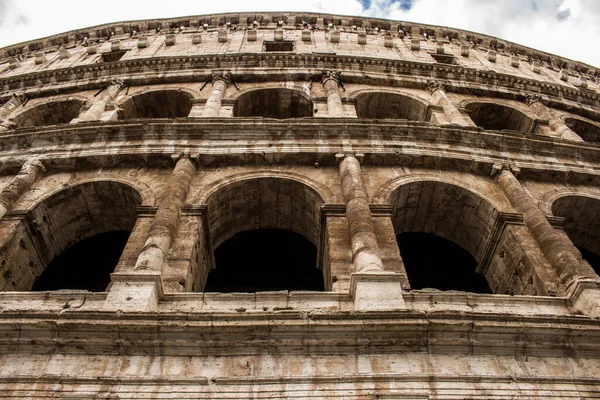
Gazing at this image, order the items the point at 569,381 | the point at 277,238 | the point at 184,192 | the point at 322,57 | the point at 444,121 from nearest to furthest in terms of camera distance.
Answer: the point at 569,381
the point at 184,192
the point at 277,238
the point at 444,121
the point at 322,57

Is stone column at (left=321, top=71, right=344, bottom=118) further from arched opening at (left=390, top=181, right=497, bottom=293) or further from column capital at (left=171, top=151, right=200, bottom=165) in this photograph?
column capital at (left=171, top=151, right=200, bottom=165)

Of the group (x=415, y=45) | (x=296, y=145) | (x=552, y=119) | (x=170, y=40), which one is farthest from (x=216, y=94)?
(x=552, y=119)

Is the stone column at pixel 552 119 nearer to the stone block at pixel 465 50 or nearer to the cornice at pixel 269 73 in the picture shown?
the cornice at pixel 269 73

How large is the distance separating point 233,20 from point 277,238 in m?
12.6

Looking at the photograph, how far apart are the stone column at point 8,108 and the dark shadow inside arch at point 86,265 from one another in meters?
5.25

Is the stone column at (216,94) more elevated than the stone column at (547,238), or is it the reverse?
the stone column at (216,94)

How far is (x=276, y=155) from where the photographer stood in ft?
33.7

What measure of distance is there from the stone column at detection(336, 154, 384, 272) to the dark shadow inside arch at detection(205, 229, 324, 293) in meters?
2.07

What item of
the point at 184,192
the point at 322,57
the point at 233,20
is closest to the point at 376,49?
the point at 322,57

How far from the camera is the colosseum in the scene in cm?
590

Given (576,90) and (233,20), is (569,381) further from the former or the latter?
(233,20)

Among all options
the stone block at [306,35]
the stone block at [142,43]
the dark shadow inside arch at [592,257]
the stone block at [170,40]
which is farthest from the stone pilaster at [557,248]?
the stone block at [142,43]

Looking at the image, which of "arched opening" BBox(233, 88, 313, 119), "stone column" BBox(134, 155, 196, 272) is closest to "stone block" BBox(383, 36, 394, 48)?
"arched opening" BBox(233, 88, 313, 119)

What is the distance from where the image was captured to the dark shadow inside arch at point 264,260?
1088 cm
